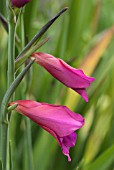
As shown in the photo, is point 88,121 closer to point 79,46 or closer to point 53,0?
point 79,46

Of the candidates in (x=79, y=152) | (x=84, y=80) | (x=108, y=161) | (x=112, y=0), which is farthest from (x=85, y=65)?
(x=112, y=0)

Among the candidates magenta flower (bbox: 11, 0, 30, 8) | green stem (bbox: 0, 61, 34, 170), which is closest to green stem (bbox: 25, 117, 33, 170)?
green stem (bbox: 0, 61, 34, 170)

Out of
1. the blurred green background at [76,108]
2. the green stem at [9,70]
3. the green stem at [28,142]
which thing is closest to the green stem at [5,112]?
the green stem at [9,70]

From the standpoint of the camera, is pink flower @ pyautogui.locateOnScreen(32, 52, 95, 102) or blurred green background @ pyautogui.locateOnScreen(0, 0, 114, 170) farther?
blurred green background @ pyautogui.locateOnScreen(0, 0, 114, 170)

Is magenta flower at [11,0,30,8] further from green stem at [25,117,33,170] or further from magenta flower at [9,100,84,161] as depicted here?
green stem at [25,117,33,170]

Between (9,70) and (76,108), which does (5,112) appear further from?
(76,108)

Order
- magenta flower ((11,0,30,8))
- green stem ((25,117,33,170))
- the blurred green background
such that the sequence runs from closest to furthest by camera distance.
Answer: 1. magenta flower ((11,0,30,8))
2. green stem ((25,117,33,170))
3. the blurred green background

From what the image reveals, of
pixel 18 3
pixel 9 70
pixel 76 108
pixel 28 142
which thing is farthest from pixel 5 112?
pixel 76 108

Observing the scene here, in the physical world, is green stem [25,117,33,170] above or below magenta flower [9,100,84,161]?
below
